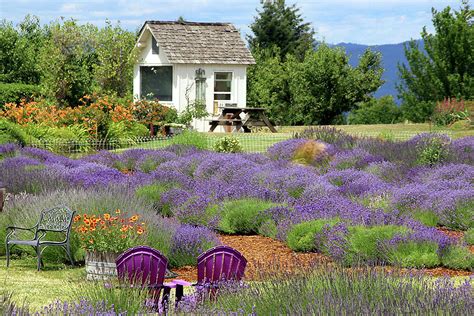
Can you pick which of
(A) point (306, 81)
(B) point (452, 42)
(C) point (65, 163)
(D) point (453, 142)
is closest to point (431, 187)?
(D) point (453, 142)

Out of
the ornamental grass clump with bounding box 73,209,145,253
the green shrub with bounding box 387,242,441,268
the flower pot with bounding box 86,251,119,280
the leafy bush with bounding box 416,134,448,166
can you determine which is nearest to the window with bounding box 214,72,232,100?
the leafy bush with bounding box 416,134,448,166

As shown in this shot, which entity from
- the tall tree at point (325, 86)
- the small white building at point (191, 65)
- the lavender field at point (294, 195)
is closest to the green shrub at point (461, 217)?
the lavender field at point (294, 195)

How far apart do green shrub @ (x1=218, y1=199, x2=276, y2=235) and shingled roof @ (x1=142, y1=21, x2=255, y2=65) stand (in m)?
26.9

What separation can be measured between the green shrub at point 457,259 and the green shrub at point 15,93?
90.8 ft

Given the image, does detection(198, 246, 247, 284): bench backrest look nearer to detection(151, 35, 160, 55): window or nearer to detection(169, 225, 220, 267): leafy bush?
detection(169, 225, 220, 267): leafy bush

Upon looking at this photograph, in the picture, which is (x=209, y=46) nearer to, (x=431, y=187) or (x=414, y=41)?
(x=414, y=41)

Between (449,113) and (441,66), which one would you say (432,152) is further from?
(441,66)

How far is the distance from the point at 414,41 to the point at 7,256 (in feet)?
104

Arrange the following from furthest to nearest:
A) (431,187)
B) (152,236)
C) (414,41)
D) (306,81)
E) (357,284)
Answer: (306,81)
(414,41)
(431,187)
(152,236)
(357,284)

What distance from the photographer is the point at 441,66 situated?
3903cm

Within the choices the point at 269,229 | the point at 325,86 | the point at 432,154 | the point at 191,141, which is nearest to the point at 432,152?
the point at 432,154

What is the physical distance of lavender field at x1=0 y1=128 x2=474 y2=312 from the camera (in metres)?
11.3

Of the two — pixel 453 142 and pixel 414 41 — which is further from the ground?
pixel 414 41

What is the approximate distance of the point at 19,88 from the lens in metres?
38.0
